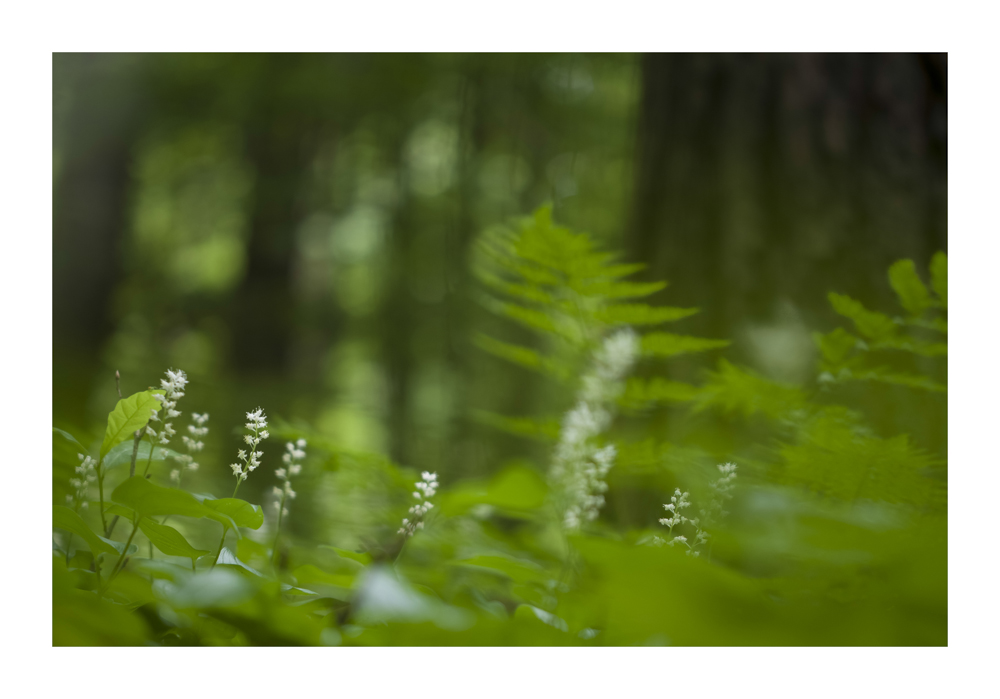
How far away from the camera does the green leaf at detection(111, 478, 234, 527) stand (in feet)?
1.81

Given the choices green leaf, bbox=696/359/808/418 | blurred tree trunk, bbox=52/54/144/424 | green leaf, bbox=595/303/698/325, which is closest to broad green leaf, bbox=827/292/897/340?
green leaf, bbox=696/359/808/418

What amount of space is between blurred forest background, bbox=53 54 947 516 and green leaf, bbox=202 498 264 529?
42 centimetres

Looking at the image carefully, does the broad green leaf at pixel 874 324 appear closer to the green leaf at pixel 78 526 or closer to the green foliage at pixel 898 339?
the green foliage at pixel 898 339

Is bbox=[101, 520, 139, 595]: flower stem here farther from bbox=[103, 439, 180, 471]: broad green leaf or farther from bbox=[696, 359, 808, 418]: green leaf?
bbox=[696, 359, 808, 418]: green leaf

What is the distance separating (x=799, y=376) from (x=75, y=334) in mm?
1901

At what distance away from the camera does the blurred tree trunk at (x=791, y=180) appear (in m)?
1.19

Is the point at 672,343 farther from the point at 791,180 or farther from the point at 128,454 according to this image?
the point at 128,454

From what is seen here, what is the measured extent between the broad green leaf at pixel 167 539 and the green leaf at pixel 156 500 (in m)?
0.04

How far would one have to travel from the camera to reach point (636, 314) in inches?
41.7

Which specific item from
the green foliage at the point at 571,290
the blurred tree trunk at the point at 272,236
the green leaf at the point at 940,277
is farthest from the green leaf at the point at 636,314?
the blurred tree trunk at the point at 272,236

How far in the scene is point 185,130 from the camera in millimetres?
2586

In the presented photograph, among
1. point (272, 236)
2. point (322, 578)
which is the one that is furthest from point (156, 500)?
point (272, 236)
